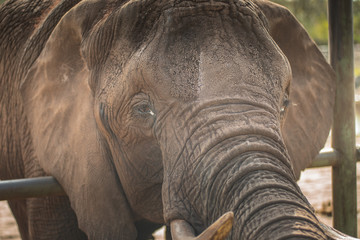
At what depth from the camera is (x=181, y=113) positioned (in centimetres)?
133

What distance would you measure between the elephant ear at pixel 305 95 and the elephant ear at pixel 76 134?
541 millimetres

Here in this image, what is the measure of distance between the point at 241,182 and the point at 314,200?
314cm

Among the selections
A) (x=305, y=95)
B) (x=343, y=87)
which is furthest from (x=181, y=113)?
(x=343, y=87)

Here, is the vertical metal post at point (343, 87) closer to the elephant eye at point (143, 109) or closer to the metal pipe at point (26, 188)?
the elephant eye at point (143, 109)

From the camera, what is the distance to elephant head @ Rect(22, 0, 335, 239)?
1181 millimetres

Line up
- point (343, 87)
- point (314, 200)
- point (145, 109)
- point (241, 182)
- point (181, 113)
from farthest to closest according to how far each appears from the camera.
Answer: point (314, 200) → point (343, 87) → point (145, 109) → point (181, 113) → point (241, 182)

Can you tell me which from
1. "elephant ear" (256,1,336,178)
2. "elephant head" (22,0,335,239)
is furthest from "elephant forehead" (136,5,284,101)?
"elephant ear" (256,1,336,178)

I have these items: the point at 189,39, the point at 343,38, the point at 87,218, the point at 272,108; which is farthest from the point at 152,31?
the point at 343,38

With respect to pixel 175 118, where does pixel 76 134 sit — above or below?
below

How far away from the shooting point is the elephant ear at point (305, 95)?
1756 mm

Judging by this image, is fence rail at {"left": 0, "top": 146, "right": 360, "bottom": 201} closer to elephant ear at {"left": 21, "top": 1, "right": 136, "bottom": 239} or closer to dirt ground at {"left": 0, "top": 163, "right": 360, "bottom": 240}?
elephant ear at {"left": 21, "top": 1, "right": 136, "bottom": 239}

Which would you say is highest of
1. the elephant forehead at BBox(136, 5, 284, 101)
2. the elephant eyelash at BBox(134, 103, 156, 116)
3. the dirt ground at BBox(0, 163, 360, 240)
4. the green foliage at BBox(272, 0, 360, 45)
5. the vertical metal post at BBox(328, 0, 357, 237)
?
the elephant forehead at BBox(136, 5, 284, 101)

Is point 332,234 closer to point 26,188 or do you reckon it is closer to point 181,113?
point 181,113

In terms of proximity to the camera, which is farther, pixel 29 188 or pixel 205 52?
pixel 29 188
